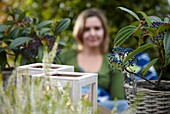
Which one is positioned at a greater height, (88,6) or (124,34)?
(88,6)

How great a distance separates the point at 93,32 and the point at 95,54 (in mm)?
199

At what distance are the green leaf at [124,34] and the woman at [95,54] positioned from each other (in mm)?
2006

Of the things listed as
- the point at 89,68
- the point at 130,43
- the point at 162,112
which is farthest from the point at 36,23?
the point at 130,43

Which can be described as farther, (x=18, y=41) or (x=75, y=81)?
(x=18, y=41)

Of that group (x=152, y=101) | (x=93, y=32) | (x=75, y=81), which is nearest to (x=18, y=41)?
(x=75, y=81)

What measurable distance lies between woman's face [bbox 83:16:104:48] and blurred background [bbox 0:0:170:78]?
3.70ft

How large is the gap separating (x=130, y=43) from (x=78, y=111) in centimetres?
366

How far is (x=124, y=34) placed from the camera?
107cm

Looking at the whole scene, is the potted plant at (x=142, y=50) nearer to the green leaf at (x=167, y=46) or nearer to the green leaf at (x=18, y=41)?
the green leaf at (x=167, y=46)

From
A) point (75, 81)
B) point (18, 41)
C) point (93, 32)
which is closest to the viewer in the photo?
point (75, 81)

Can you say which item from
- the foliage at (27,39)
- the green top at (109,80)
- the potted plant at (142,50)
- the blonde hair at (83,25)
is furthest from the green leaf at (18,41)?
the blonde hair at (83,25)

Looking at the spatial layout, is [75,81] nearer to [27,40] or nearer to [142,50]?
[142,50]

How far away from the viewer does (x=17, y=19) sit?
1490 millimetres

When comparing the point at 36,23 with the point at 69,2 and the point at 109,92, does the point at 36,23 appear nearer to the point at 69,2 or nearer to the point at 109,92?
the point at 109,92
